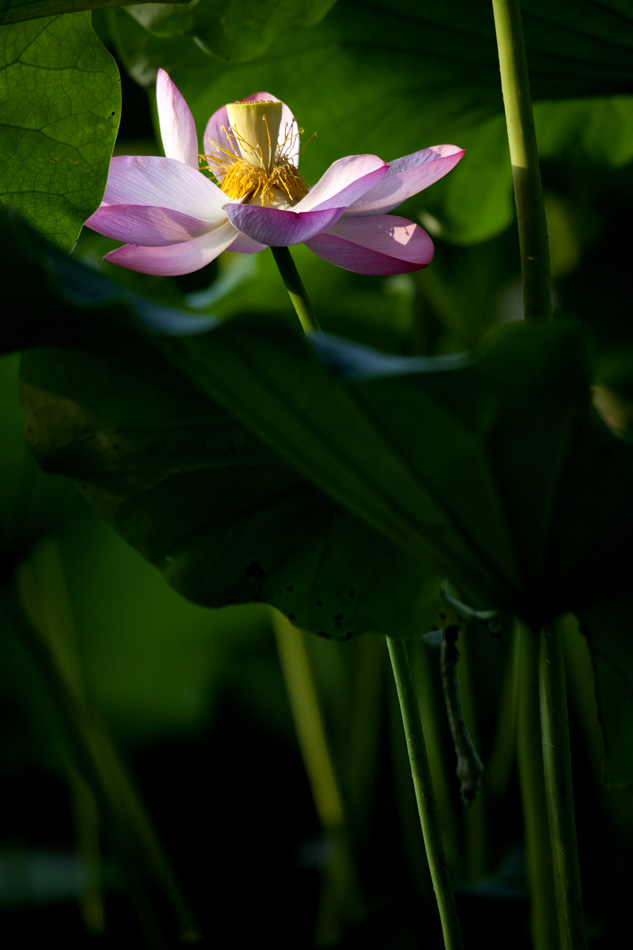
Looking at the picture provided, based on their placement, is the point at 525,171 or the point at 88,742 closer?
the point at 525,171

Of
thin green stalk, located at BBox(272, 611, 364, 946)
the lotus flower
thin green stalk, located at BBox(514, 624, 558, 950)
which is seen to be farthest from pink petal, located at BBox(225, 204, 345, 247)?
thin green stalk, located at BBox(272, 611, 364, 946)

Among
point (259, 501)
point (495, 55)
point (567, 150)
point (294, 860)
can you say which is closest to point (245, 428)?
point (259, 501)

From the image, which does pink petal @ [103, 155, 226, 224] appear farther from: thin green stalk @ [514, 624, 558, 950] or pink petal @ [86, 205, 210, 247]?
thin green stalk @ [514, 624, 558, 950]

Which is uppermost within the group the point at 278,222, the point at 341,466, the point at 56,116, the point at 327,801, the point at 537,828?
the point at 56,116

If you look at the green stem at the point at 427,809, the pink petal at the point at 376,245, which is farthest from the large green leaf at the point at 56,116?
the green stem at the point at 427,809

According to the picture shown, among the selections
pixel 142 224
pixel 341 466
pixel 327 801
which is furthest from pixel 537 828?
pixel 327 801

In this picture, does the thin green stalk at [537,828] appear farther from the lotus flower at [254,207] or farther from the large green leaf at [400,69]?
the large green leaf at [400,69]

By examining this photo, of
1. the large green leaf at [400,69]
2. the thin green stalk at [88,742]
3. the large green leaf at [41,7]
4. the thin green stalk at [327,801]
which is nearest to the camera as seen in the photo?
the large green leaf at [41,7]

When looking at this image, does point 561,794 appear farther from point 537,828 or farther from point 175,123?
point 175,123

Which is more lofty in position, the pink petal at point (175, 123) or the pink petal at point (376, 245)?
the pink petal at point (175, 123)
